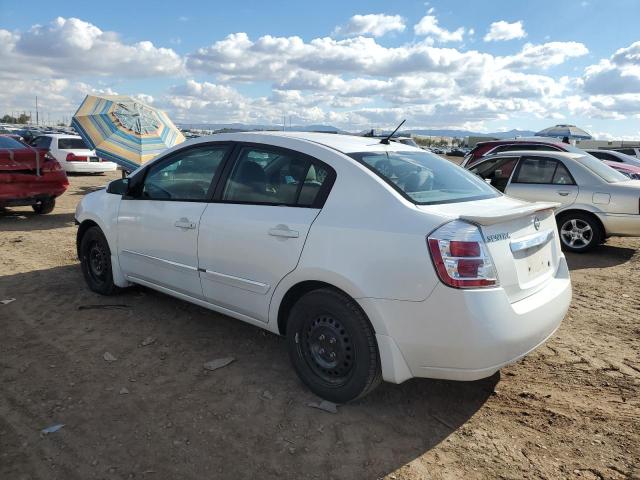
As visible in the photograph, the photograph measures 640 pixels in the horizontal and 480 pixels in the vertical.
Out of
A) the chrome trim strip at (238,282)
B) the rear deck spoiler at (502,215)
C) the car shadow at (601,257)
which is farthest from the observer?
the car shadow at (601,257)

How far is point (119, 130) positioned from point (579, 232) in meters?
8.64

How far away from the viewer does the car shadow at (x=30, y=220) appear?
364 inches

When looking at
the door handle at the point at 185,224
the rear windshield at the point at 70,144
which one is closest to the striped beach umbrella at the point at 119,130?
the door handle at the point at 185,224

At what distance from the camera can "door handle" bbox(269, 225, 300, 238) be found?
3369mm

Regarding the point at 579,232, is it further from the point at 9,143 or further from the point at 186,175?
the point at 9,143

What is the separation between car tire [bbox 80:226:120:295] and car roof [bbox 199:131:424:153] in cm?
175

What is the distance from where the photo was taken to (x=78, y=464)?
2717mm

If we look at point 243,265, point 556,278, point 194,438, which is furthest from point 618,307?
point 194,438

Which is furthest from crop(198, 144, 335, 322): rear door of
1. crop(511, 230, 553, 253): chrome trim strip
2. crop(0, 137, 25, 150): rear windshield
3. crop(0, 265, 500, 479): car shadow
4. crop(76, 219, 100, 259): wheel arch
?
crop(0, 137, 25, 150): rear windshield

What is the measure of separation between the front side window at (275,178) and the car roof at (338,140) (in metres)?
0.17

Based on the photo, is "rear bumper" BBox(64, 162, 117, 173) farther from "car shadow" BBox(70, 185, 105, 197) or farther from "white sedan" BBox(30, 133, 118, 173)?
"car shadow" BBox(70, 185, 105, 197)

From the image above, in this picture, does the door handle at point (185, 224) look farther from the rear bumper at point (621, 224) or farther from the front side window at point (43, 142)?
the front side window at point (43, 142)

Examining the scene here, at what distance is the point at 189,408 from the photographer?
328 cm

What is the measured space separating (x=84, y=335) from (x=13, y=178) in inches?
248
